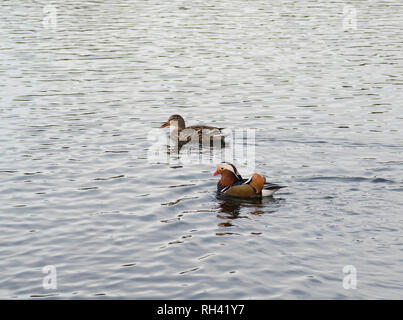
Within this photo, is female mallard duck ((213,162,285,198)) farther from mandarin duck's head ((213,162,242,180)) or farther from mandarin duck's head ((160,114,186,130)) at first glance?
mandarin duck's head ((160,114,186,130))

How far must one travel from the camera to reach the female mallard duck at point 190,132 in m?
19.8

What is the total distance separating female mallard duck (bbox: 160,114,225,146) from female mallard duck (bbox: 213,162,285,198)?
4088 mm

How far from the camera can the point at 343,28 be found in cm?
3781

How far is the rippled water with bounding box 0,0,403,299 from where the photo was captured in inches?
442

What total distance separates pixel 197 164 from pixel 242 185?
10.9 ft

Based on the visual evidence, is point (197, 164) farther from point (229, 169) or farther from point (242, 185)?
point (242, 185)

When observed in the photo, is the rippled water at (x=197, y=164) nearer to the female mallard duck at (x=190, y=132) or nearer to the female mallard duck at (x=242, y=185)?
the female mallard duck at (x=242, y=185)

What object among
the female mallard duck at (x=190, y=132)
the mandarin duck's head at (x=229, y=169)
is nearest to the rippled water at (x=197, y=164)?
the mandarin duck's head at (x=229, y=169)

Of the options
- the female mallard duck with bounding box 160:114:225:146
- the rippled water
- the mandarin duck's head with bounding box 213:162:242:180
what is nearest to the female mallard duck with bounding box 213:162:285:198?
the mandarin duck's head with bounding box 213:162:242:180

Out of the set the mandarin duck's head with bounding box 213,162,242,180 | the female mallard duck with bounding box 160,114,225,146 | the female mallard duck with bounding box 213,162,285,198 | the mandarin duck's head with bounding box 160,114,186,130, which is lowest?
the female mallard duck with bounding box 213,162,285,198

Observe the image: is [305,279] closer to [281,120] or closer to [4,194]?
[4,194]

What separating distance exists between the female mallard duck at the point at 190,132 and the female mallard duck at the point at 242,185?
4088 millimetres

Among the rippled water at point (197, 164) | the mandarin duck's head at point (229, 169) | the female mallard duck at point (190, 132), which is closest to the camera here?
the rippled water at point (197, 164)

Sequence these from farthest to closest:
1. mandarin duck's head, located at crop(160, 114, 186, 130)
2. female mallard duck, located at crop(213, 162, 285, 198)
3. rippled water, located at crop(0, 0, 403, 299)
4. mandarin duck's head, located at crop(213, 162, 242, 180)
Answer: mandarin duck's head, located at crop(160, 114, 186, 130)
mandarin duck's head, located at crop(213, 162, 242, 180)
female mallard duck, located at crop(213, 162, 285, 198)
rippled water, located at crop(0, 0, 403, 299)
